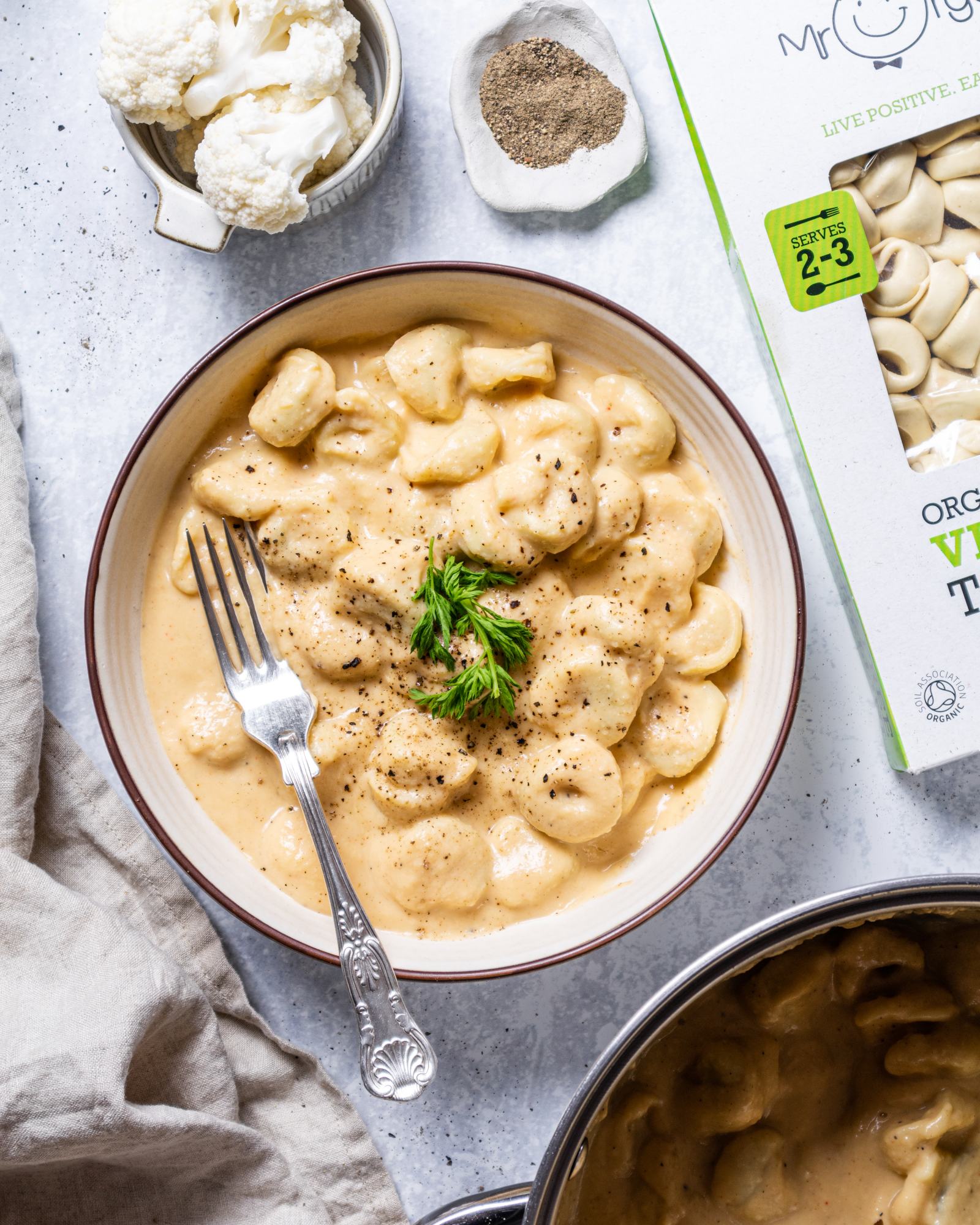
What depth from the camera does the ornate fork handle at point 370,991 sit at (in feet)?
6.67

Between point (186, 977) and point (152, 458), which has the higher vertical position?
point (152, 458)

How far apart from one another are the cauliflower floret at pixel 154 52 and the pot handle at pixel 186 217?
0.14 m

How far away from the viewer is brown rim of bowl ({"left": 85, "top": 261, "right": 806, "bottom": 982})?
2.08 metres

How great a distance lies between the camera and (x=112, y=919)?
219 cm

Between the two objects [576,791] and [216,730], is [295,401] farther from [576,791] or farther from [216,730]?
[576,791]

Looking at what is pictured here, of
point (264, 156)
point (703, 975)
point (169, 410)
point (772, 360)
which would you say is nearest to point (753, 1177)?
point (703, 975)

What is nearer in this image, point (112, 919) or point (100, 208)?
point (112, 919)

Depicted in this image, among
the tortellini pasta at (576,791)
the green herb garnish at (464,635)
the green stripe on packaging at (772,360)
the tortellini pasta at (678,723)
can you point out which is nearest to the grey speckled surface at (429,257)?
the green stripe on packaging at (772,360)

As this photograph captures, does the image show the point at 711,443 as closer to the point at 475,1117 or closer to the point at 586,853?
the point at 586,853

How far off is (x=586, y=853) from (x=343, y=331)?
1.17 meters

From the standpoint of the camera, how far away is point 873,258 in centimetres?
216

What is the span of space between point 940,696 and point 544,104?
1.47 m

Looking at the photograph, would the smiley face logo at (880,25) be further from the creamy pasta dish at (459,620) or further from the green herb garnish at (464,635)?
the green herb garnish at (464,635)

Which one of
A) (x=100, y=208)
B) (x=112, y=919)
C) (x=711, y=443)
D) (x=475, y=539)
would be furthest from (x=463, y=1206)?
(x=100, y=208)
